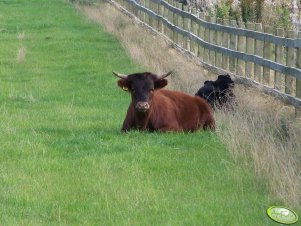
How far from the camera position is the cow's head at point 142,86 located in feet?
43.6

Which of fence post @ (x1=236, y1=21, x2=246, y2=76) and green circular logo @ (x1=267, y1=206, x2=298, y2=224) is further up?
green circular logo @ (x1=267, y1=206, x2=298, y2=224)

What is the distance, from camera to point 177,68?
776 inches

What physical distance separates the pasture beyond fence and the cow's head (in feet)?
6.27

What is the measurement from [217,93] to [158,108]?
238 cm

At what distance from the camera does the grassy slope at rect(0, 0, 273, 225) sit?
8.74 m

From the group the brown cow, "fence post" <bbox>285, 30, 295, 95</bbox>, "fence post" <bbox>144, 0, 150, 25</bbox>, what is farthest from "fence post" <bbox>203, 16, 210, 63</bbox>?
"fence post" <bbox>144, 0, 150, 25</bbox>

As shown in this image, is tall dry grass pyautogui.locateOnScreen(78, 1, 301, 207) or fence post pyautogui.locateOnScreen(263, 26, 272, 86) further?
fence post pyautogui.locateOnScreen(263, 26, 272, 86)

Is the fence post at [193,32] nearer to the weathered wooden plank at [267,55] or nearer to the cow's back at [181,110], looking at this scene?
the weathered wooden plank at [267,55]

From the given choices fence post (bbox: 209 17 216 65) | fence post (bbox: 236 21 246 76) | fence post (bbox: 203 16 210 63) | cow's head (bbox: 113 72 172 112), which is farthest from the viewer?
fence post (bbox: 203 16 210 63)

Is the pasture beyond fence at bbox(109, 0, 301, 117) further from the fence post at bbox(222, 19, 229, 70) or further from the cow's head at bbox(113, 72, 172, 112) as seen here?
the cow's head at bbox(113, 72, 172, 112)

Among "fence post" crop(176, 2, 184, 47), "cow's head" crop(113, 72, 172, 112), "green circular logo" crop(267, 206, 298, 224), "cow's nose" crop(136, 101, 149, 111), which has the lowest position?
"fence post" crop(176, 2, 184, 47)

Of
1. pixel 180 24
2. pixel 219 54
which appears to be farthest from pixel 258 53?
pixel 180 24

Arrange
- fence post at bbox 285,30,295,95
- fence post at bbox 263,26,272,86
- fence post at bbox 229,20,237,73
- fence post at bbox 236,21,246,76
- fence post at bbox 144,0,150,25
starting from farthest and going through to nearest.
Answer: fence post at bbox 144,0,150,25 → fence post at bbox 229,20,237,73 → fence post at bbox 236,21,246,76 → fence post at bbox 263,26,272,86 → fence post at bbox 285,30,295,95

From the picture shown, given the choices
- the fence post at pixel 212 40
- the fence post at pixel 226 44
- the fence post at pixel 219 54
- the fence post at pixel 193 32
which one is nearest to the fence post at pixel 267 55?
the fence post at pixel 226 44
